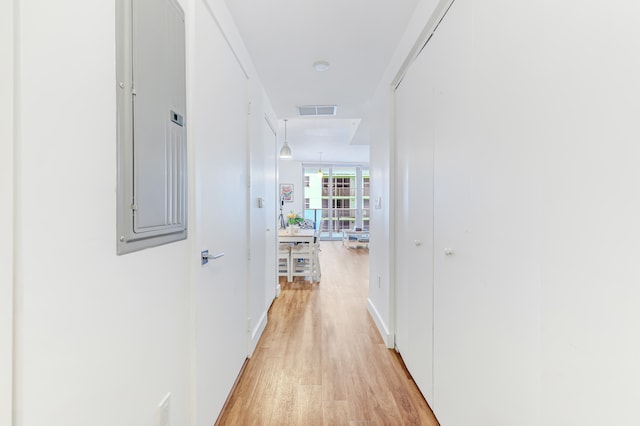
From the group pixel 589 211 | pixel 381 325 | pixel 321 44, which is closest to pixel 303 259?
pixel 381 325

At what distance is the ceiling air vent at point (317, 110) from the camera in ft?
12.2

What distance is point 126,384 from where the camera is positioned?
0.92 metres

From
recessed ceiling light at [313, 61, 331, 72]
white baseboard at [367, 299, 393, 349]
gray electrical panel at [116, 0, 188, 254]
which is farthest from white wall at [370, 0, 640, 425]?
recessed ceiling light at [313, 61, 331, 72]

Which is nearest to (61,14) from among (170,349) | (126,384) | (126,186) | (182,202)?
(126,186)

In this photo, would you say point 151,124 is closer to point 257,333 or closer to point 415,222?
point 415,222

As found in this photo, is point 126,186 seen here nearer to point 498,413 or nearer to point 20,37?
point 20,37

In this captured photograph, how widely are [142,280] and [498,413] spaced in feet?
4.39

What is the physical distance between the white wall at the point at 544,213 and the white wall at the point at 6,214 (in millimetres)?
1239

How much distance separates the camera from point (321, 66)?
2.65m

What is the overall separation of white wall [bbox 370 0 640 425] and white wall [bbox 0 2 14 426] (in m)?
1.24

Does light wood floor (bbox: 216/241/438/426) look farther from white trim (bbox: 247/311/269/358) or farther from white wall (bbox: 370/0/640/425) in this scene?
white wall (bbox: 370/0/640/425)

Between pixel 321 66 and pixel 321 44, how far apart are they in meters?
0.35

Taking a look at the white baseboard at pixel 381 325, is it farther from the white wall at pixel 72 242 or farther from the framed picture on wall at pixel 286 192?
the framed picture on wall at pixel 286 192

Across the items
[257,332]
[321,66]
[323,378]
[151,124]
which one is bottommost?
[323,378]
